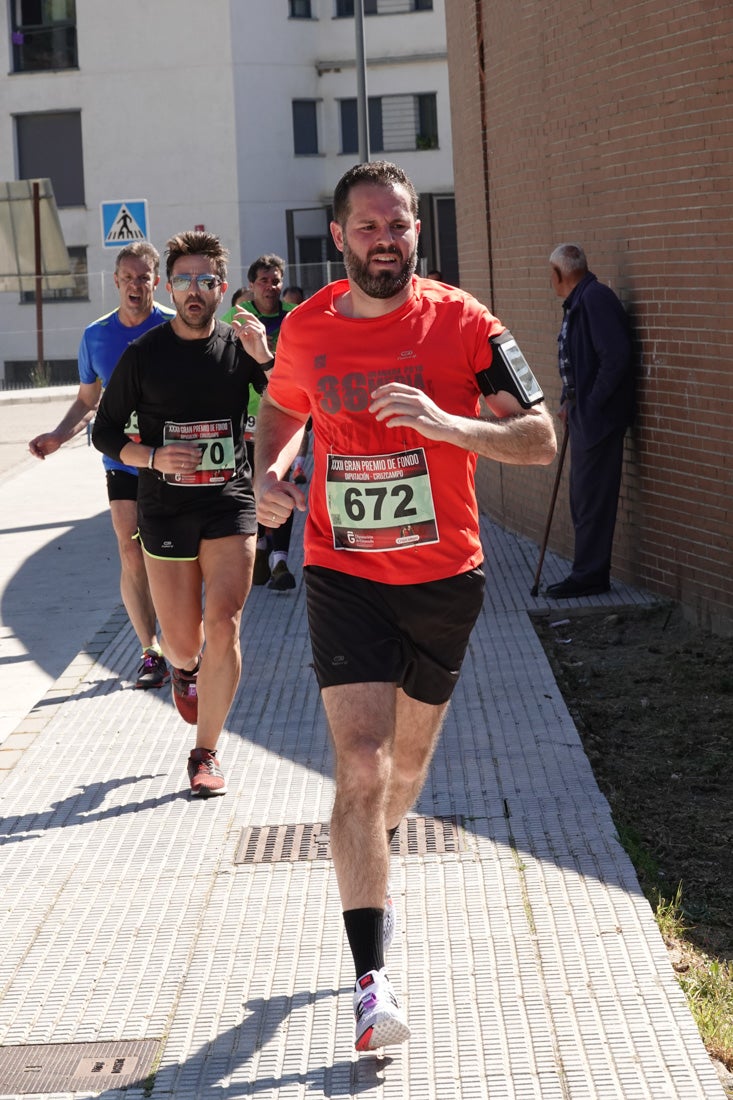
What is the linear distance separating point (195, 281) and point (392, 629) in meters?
2.49

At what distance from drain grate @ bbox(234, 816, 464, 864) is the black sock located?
4.66ft

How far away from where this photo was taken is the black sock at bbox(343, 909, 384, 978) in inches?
160

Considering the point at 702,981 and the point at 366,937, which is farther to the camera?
the point at 702,981

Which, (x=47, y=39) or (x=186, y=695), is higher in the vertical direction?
(x=47, y=39)

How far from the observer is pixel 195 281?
255 inches

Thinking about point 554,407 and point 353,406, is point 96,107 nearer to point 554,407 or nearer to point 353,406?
point 554,407

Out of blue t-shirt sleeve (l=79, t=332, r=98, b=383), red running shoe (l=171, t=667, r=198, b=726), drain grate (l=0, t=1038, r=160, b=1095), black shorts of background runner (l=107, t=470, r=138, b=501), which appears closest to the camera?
drain grate (l=0, t=1038, r=160, b=1095)

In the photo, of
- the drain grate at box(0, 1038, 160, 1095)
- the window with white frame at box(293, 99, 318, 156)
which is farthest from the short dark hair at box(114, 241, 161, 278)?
the window with white frame at box(293, 99, 318, 156)

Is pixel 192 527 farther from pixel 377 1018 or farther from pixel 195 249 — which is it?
pixel 377 1018

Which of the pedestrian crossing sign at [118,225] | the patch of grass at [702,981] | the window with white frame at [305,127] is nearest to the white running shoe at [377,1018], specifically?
the patch of grass at [702,981]

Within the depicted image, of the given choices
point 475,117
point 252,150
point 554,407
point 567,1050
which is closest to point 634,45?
point 554,407

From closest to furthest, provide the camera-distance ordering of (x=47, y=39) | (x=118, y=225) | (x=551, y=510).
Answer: (x=551, y=510), (x=118, y=225), (x=47, y=39)

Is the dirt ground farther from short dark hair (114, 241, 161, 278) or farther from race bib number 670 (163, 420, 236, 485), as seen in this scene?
short dark hair (114, 241, 161, 278)

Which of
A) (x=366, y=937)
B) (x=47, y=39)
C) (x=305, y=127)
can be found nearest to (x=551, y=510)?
(x=366, y=937)
